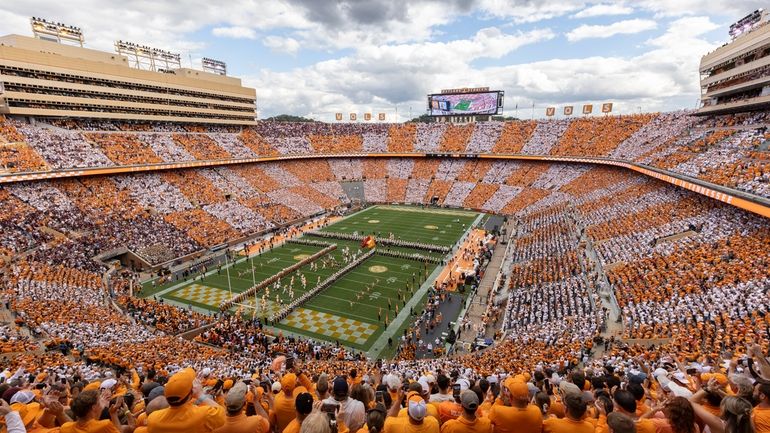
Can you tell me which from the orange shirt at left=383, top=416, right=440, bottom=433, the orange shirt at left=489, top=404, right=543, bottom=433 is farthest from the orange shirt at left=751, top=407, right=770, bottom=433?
the orange shirt at left=383, top=416, right=440, bottom=433

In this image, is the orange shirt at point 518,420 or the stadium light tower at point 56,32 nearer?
the orange shirt at point 518,420

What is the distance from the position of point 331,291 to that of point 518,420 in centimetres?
2485

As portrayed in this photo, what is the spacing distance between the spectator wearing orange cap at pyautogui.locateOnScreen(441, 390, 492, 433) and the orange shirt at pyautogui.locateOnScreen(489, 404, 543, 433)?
250mm

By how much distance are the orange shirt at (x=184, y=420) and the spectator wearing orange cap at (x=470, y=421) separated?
2.44m

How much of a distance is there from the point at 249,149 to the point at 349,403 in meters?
59.6

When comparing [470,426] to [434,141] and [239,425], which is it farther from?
[434,141]

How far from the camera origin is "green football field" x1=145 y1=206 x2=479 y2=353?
76.7ft

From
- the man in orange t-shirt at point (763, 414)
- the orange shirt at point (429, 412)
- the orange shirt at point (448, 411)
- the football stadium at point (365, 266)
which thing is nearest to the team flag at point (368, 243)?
the football stadium at point (365, 266)

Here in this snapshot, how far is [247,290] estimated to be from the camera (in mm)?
27594

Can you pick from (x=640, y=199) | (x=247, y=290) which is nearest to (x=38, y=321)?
(x=247, y=290)

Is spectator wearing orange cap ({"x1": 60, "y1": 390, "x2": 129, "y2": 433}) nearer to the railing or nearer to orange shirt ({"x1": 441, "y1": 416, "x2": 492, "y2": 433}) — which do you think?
orange shirt ({"x1": 441, "y1": 416, "x2": 492, "y2": 433})

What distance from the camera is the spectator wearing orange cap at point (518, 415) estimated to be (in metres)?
4.18

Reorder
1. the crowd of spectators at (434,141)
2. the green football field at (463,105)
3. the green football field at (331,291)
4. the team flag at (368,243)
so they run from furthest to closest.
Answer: the green football field at (463,105) < the team flag at (368,243) < the crowd of spectators at (434,141) < the green football field at (331,291)

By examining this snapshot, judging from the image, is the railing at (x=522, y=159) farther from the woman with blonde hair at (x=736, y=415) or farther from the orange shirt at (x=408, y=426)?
the orange shirt at (x=408, y=426)
